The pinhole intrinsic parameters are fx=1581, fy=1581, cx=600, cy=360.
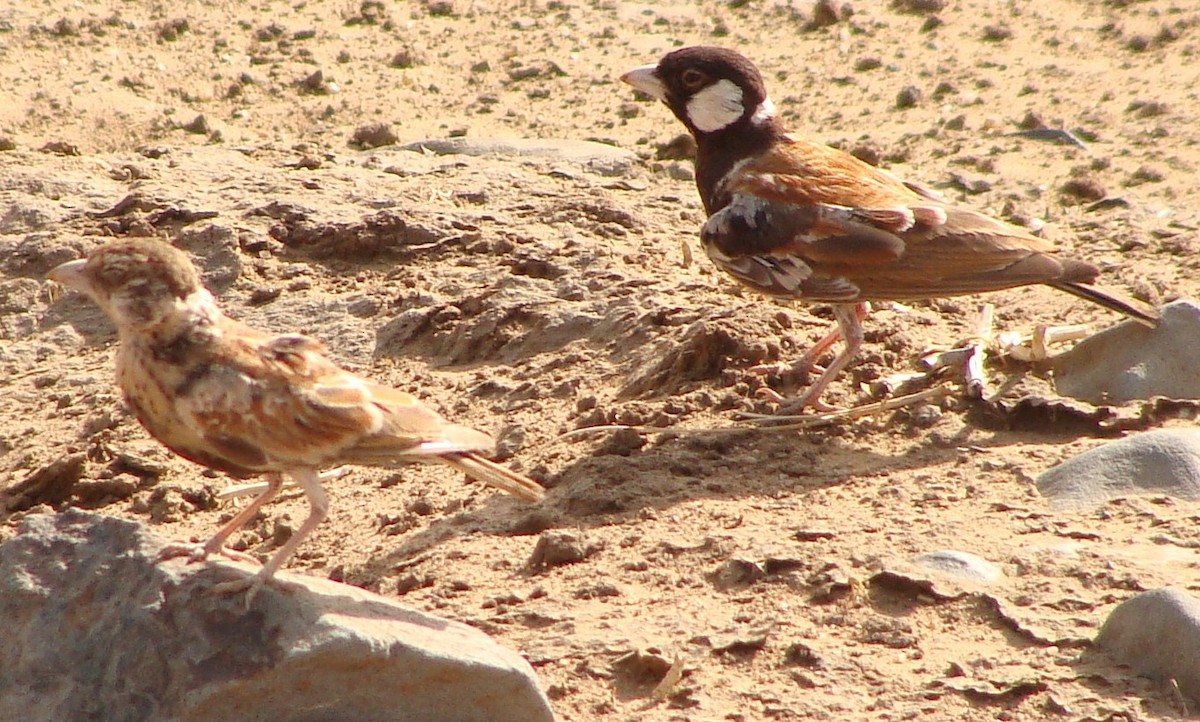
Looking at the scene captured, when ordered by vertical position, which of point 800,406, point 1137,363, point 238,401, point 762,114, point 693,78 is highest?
point 693,78

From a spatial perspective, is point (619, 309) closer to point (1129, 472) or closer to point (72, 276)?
point (1129, 472)

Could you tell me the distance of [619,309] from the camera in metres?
7.05

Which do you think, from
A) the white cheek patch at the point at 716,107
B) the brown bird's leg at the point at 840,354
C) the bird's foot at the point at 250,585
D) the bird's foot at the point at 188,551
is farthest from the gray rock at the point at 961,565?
the white cheek patch at the point at 716,107

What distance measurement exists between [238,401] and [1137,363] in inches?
142

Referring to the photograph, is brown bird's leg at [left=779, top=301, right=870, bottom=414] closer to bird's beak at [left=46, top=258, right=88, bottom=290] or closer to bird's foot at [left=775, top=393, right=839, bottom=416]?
bird's foot at [left=775, top=393, right=839, bottom=416]

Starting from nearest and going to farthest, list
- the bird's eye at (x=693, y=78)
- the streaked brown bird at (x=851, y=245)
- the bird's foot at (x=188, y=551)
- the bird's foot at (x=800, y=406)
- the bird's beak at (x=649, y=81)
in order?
the bird's foot at (x=188, y=551) < the bird's foot at (x=800, y=406) < the streaked brown bird at (x=851, y=245) < the bird's eye at (x=693, y=78) < the bird's beak at (x=649, y=81)

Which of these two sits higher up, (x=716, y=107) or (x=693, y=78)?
(x=693, y=78)

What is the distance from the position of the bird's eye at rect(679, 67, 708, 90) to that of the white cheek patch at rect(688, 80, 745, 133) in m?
0.04

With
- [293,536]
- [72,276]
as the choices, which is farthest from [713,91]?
[293,536]

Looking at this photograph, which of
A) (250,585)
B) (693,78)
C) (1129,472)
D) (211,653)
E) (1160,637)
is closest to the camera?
(211,653)

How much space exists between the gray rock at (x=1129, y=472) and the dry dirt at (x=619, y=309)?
94mm

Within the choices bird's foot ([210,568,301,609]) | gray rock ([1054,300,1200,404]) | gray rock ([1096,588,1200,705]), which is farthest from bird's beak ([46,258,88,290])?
gray rock ([1054,300,1200,404])

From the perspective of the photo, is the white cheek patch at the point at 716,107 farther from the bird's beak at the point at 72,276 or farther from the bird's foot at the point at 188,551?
the bird's foot at the point at 188,551

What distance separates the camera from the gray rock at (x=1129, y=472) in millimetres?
5391
